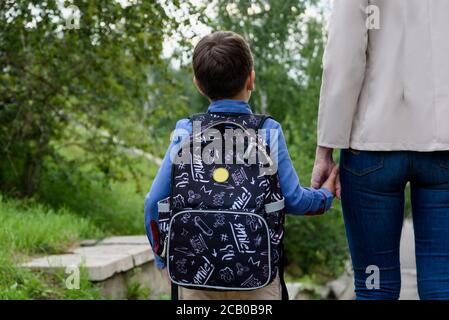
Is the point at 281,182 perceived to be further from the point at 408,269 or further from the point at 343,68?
the point at 408,269

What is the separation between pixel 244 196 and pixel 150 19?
2855 mm

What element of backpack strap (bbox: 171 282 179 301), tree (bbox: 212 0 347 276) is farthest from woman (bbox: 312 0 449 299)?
tree (bbox: 212 0 347 276)

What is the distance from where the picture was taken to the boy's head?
264cm

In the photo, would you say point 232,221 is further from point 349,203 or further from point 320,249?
point 320,249

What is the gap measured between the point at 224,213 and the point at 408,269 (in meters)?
6.37

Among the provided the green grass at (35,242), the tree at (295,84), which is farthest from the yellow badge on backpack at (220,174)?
the tree at (295,84)

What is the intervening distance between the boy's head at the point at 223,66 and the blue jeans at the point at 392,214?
1.39 feet

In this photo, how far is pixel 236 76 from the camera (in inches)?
105

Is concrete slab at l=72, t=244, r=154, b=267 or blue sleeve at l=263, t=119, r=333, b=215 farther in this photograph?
concrete slab at l=72, t=244, r=154, b=267

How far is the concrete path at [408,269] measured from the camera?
738 cm

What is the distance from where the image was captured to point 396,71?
102 inches

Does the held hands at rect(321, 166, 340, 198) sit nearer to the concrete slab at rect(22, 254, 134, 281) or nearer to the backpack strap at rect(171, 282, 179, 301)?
the backpack strap at rect(171, 282, 179, 301)

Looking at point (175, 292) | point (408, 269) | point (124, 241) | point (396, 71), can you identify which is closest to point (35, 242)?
point (124, 241)
